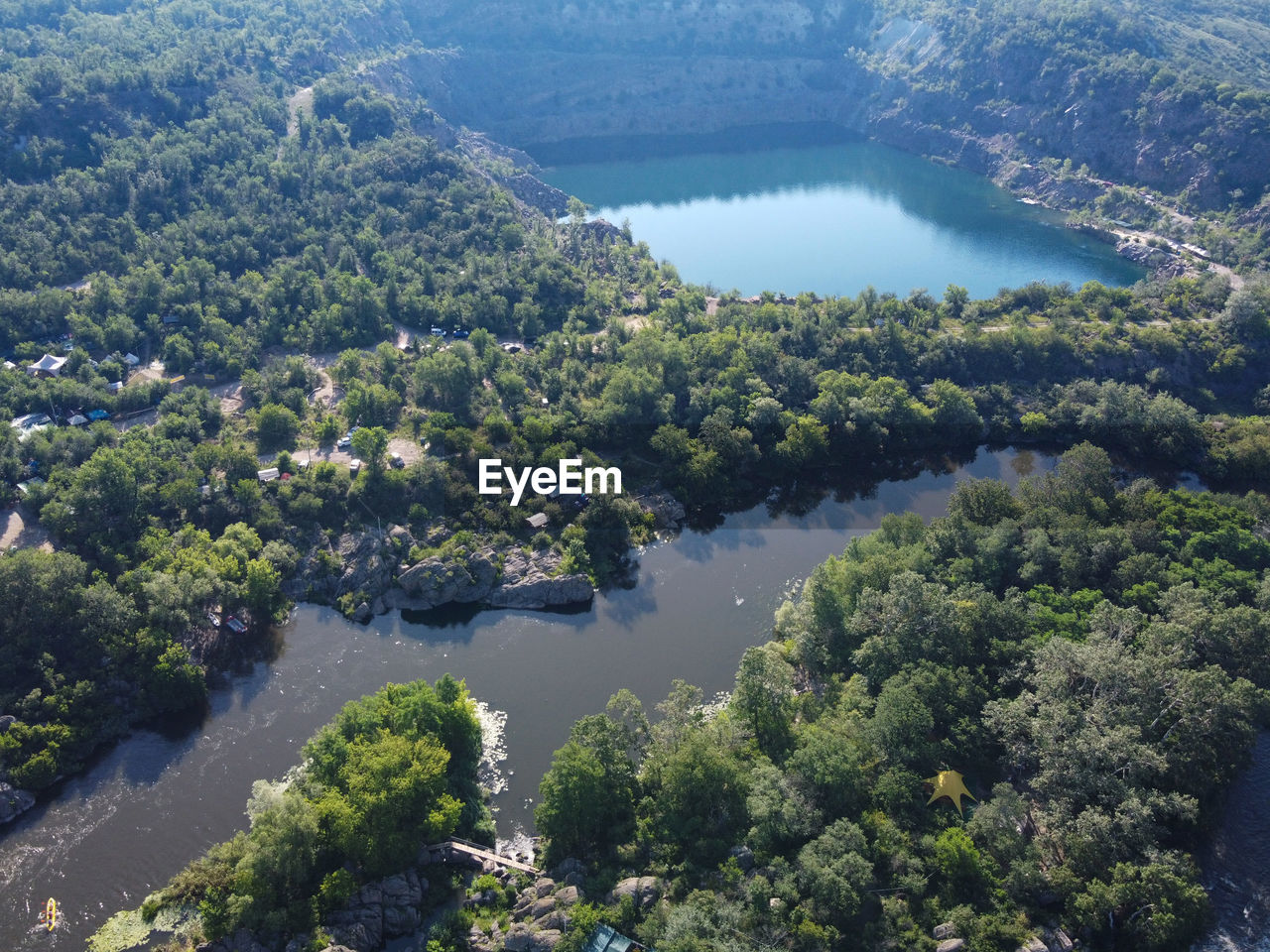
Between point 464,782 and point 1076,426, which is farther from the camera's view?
point 1076,426

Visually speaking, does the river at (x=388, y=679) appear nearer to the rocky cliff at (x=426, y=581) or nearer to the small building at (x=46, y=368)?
the rocky cliff at (x=426, y=581)

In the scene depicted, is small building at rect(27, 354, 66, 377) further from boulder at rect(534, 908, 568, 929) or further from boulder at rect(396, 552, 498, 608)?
boulder at rect(534, 908, 568, 929)

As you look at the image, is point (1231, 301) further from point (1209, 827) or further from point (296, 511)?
point (296, 511)

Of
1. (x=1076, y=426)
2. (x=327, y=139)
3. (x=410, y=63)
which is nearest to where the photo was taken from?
(x=1076, y=426)

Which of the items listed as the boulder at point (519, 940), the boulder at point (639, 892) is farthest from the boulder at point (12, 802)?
the boulder at point (639, 892)

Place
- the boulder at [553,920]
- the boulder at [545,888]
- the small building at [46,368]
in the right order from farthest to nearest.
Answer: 1. the small building at [46,368]
2. the boulder at [545,888]
3. the boulder at [553,920]

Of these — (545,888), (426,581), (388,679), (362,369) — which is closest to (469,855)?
(545,888)

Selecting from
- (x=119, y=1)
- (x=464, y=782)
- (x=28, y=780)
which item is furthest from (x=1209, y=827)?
(x=119, y=1)
